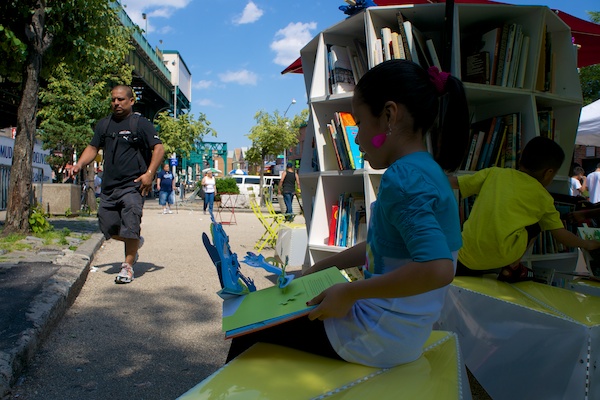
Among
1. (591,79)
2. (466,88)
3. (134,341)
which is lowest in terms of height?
(134,341)

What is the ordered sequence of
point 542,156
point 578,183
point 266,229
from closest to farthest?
point 542,156 → point 266,229 → point 578,183

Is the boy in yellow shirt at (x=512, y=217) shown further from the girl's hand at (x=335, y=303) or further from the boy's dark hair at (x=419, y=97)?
the girl's hand at (x=335, y=303)

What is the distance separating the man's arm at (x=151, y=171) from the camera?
5.48 m

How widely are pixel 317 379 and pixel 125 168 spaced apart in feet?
15.2

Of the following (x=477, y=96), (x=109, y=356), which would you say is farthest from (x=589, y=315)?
(x=109, y=356)

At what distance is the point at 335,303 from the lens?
1.49 meters

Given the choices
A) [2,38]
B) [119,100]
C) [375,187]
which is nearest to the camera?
[375,187]

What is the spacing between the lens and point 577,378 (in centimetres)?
217

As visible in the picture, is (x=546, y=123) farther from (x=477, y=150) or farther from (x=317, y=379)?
(x=317, y=379)

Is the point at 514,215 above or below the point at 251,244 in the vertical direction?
above

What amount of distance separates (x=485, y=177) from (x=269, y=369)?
7.83 ft

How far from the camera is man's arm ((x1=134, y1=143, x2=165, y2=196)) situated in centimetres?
548

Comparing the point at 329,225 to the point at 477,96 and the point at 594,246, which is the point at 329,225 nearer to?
the point at 477,96

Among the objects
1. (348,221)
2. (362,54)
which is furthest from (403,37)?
(348,221)
